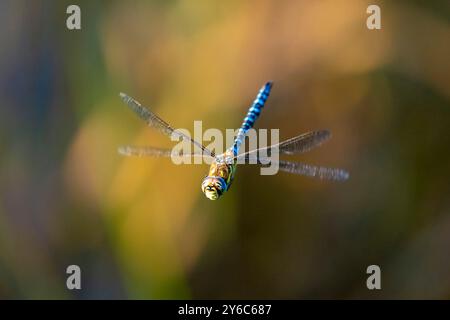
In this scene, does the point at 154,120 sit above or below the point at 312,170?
above

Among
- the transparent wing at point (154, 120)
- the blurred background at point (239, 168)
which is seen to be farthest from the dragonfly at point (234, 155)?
the blurred background at point (239, 168)

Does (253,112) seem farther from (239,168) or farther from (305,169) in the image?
(239,168)

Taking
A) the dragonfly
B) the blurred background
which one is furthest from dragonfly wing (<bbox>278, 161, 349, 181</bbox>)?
the blurred background

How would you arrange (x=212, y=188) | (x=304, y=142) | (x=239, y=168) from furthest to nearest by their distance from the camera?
(x=239, y=168) → (x=304, y=142) → (x=212, y=188)

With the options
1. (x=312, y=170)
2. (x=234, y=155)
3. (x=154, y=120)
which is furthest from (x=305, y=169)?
(x=154, y=120)

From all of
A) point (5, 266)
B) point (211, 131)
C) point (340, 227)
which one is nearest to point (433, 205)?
point (340, 227)

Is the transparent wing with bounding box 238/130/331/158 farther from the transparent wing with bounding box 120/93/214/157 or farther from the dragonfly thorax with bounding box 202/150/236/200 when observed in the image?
the transparent wing with bounding box 120/93/214/157
